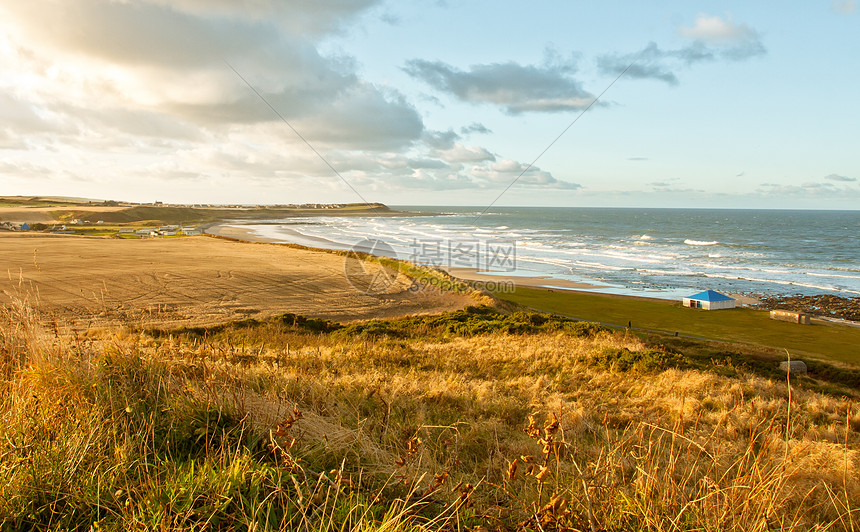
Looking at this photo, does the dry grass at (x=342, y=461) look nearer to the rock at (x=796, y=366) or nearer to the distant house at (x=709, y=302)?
the rock at (x=796, y=366)

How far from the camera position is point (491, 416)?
5.99 m

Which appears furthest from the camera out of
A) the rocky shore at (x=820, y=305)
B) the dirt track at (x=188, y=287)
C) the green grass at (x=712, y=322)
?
the rocky shore at (x=820, y=305)

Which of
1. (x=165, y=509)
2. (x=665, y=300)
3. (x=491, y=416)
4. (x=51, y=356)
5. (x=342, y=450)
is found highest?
(x=51, y=356)

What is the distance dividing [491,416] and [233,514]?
3.89m

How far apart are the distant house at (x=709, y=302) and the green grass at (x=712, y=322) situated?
476mm

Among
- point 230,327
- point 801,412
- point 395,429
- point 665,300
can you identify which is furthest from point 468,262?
point 395,429

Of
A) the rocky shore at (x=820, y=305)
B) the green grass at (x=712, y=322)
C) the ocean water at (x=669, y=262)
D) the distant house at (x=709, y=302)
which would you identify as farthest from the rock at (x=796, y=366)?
the ocean water at (x=669, y=262)

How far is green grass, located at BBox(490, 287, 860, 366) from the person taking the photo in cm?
2127

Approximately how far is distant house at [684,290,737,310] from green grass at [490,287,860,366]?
0.48 m

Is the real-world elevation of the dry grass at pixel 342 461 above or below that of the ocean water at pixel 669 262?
above

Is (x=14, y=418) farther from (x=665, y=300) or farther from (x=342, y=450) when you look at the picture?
(x=665, y=300)

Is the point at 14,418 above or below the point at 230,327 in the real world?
above

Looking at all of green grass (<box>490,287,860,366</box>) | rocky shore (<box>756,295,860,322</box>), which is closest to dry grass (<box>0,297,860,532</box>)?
green grass (<box>490,287,860,366</box>)

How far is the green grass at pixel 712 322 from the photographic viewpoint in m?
21.3
